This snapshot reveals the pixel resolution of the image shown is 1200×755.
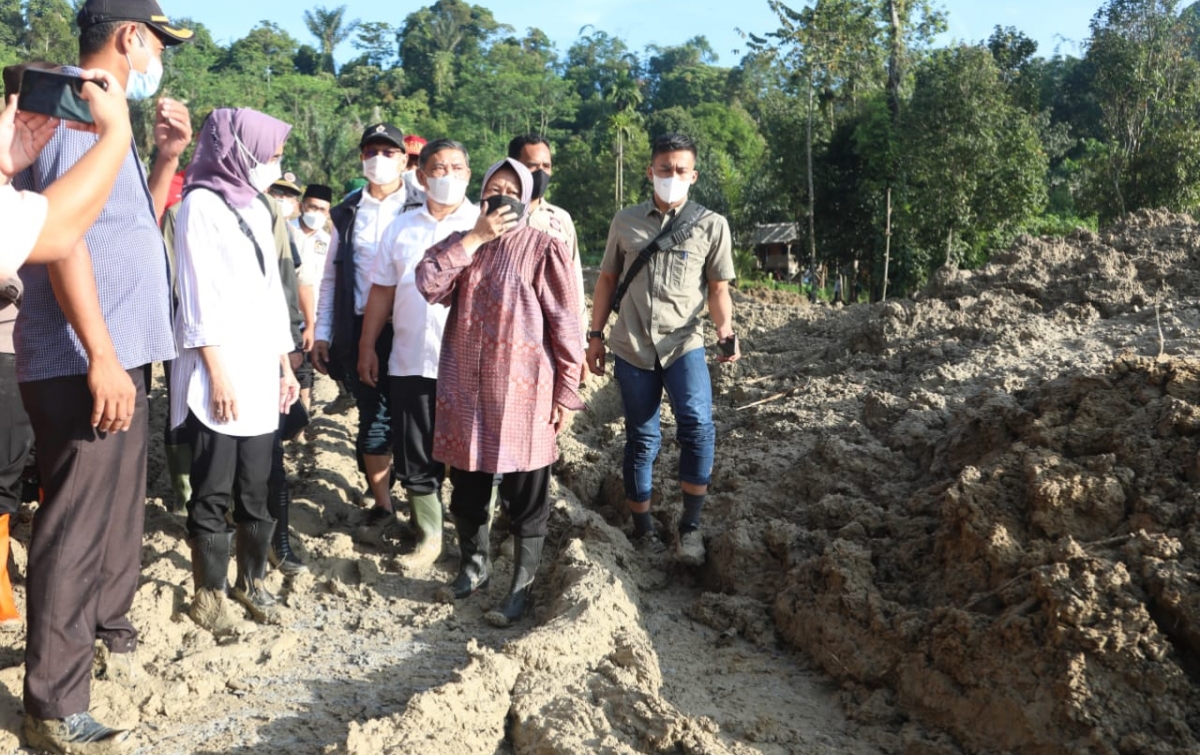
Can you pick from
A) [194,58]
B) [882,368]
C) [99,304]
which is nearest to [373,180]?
[99,304]

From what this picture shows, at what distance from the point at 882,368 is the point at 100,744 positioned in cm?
542

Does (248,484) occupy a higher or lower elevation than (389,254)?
lower

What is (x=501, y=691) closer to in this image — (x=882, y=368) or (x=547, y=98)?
(x=882, y=368)

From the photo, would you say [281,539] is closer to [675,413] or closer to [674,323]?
[675,413]

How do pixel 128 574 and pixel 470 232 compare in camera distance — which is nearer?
pixel 128 574

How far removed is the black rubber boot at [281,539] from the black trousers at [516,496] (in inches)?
29.1

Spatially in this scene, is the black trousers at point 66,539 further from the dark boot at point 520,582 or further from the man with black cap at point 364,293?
the man with black cap at point 364,293

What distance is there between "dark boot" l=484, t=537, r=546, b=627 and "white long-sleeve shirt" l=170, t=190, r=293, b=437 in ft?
3.53

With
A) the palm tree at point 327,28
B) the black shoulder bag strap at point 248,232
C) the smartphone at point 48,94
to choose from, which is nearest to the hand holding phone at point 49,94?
the smartphone at point 48,94

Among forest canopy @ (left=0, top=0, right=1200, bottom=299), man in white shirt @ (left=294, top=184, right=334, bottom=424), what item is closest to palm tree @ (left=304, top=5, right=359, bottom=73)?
forest canopy @ (left=0, top=0, right=1200, bottom=299)

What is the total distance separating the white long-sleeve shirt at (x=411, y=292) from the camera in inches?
171

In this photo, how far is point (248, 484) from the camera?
11.8ft

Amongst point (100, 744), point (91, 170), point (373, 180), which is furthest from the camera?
point (373, 180)

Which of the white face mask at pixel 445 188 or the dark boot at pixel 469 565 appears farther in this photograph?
the white face mask at pixel 445 188
